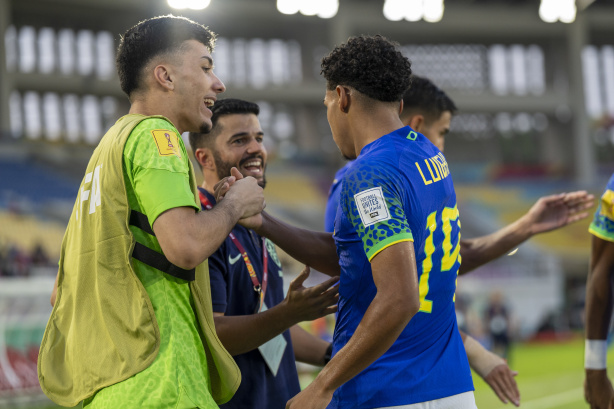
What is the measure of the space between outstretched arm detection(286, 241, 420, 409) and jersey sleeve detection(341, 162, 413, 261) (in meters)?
0.04

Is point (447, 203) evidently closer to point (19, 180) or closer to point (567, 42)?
point (19, 180)

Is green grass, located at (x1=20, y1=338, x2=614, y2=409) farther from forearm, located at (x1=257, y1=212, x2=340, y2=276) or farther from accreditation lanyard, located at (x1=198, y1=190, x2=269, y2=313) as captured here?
forearm, located at (x1=257, y1=212, x2=340, y2=276)

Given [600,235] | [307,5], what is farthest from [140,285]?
[307,5]

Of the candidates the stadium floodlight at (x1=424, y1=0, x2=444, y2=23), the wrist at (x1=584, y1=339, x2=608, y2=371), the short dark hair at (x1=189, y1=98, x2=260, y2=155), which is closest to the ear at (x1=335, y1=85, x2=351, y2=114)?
the short dark hair at (x1=189, y1=98, x2=260, y2=155)

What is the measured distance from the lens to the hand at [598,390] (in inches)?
150

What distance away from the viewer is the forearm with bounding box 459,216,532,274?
3.97 meters

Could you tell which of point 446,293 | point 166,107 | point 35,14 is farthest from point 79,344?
point 35,14

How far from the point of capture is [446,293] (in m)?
2.75

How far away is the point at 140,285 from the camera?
2400 mm

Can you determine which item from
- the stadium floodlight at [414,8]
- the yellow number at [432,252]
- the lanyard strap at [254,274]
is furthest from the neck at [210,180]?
the stadium floodlight at [414,8]

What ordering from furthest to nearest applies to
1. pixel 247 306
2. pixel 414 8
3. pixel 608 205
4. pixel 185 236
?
pixel 414 8 → pixel 608 205 → pixel 247 306 → pixel 185 236

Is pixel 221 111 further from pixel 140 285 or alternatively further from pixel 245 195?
pixel 140 285

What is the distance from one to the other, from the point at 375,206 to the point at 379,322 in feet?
1.29

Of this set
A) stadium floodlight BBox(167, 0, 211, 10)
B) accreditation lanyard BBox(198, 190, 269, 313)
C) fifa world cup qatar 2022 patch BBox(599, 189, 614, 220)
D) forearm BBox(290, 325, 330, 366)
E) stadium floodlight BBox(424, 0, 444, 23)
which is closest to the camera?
accreditation lanyard BBox(198, 190, 269, 313)
